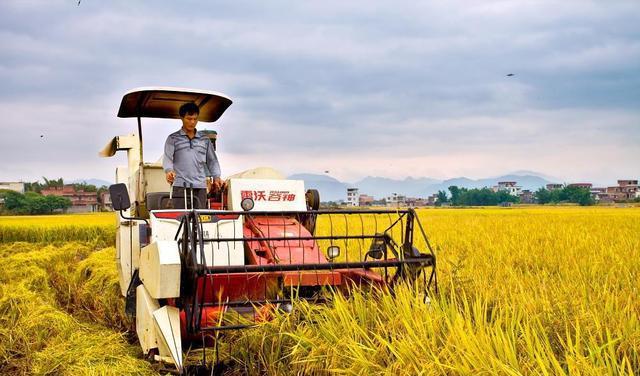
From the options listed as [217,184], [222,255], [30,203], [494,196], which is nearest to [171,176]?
[217,184]

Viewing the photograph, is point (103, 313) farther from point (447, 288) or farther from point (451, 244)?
point (451, 244)

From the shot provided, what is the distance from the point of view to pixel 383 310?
4.38 m

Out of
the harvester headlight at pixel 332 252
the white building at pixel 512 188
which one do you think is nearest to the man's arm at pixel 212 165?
the harvester headlight at pixel 332 252

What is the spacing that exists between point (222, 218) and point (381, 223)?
15.1 metres

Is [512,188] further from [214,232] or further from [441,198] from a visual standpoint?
[214,232]

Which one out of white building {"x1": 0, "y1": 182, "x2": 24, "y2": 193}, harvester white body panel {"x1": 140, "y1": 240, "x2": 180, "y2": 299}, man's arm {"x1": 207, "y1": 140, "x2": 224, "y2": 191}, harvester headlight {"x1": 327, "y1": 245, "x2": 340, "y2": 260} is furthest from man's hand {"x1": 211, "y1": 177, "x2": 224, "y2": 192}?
white building {"x1": 0, "y1": 182, "x2": 24, "y2": 193}

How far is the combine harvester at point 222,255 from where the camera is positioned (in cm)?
471

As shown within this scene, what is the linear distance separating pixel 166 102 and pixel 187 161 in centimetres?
91

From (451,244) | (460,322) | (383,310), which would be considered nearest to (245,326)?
(383,310)

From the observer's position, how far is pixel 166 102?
6891 mm

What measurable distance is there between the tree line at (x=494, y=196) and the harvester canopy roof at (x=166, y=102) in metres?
102

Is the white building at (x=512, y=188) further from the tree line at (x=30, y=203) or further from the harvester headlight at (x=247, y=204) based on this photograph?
the harvester headlight at (x=247, y=204)

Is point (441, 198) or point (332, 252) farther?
point (441, 198)

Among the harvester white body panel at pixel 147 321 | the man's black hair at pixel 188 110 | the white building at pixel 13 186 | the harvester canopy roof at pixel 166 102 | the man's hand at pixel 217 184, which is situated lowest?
the harvester white body panel at pixel 147 321
